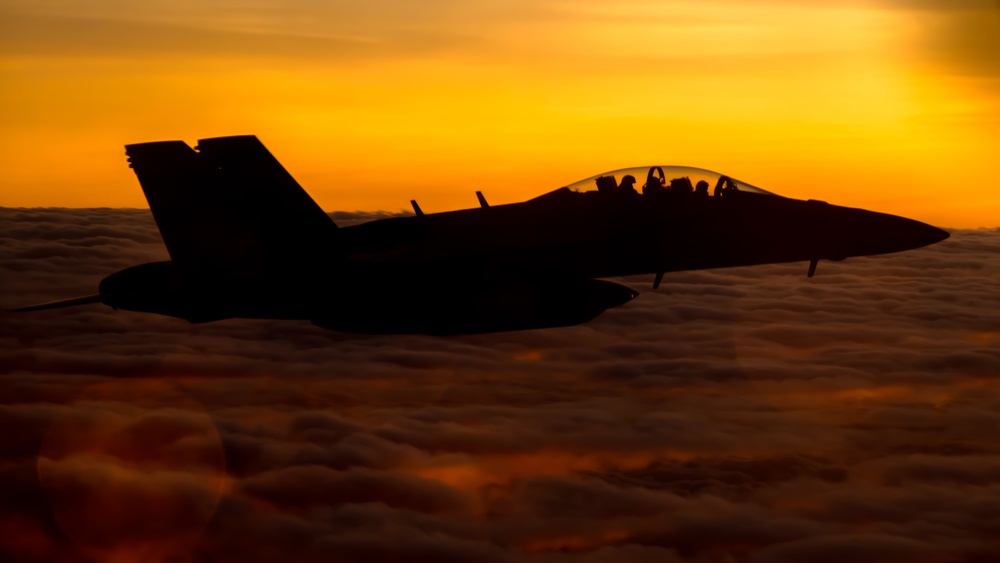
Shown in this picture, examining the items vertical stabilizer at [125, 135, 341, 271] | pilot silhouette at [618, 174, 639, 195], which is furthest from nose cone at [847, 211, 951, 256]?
vertical stabilizer at [125, 135, 341, 271]

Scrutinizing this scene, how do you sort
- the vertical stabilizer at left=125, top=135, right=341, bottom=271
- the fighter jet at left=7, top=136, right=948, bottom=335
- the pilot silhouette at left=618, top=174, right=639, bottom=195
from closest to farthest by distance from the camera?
the vertical stabilizer at left=125, top=135, right=341, bottom=271, the fighter jet at left=7, top=136, right=948, bottom=335, the pilot silhouette at left=618, top=174, right=639, bottom=195

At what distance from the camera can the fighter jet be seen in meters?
25.0

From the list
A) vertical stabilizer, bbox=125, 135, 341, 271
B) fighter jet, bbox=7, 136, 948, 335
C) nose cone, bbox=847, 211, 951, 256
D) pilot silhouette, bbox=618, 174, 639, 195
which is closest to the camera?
vertical stabilizer, bbox=125, 135, 341, 271

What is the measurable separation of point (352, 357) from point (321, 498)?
93.4ft

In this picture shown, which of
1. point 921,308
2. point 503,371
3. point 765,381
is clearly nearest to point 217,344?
point 503,371

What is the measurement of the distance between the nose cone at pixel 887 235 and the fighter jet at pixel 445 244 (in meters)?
0.05

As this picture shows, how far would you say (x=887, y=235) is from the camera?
2923cm

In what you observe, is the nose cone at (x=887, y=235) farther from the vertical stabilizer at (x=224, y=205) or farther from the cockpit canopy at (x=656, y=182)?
the vertical stabilizer at (x=224, y=205)

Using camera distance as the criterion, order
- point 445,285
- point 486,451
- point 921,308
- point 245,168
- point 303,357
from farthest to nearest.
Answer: point 921,308
point 303,357
point 486,451
point 445,285
point 245,168

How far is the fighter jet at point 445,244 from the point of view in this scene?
81.9 ft

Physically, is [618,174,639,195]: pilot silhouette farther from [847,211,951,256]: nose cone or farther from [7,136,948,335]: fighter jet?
[847,211,951,256]: nose cone

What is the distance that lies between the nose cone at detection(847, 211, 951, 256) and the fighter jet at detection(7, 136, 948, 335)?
50 mm

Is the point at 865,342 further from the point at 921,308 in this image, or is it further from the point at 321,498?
the point at 321,498

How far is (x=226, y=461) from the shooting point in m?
110
